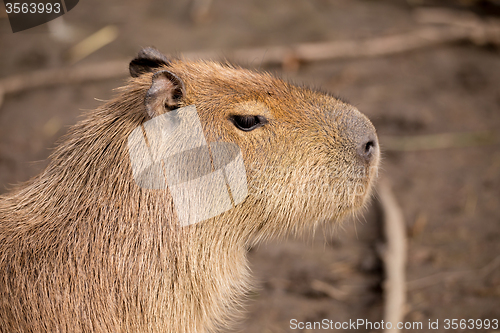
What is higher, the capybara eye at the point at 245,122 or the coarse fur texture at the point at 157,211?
the capybara eye at the point at 245,122

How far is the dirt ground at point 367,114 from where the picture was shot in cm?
389

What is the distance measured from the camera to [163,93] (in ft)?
6.64

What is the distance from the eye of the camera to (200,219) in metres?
2.16

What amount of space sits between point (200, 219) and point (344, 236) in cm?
A: 266

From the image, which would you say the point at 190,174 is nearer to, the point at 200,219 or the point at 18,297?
the point at 200,219

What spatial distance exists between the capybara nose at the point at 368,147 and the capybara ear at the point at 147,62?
118 cm

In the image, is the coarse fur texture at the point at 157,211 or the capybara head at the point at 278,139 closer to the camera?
the coarse fur texture at the point at 157,211
